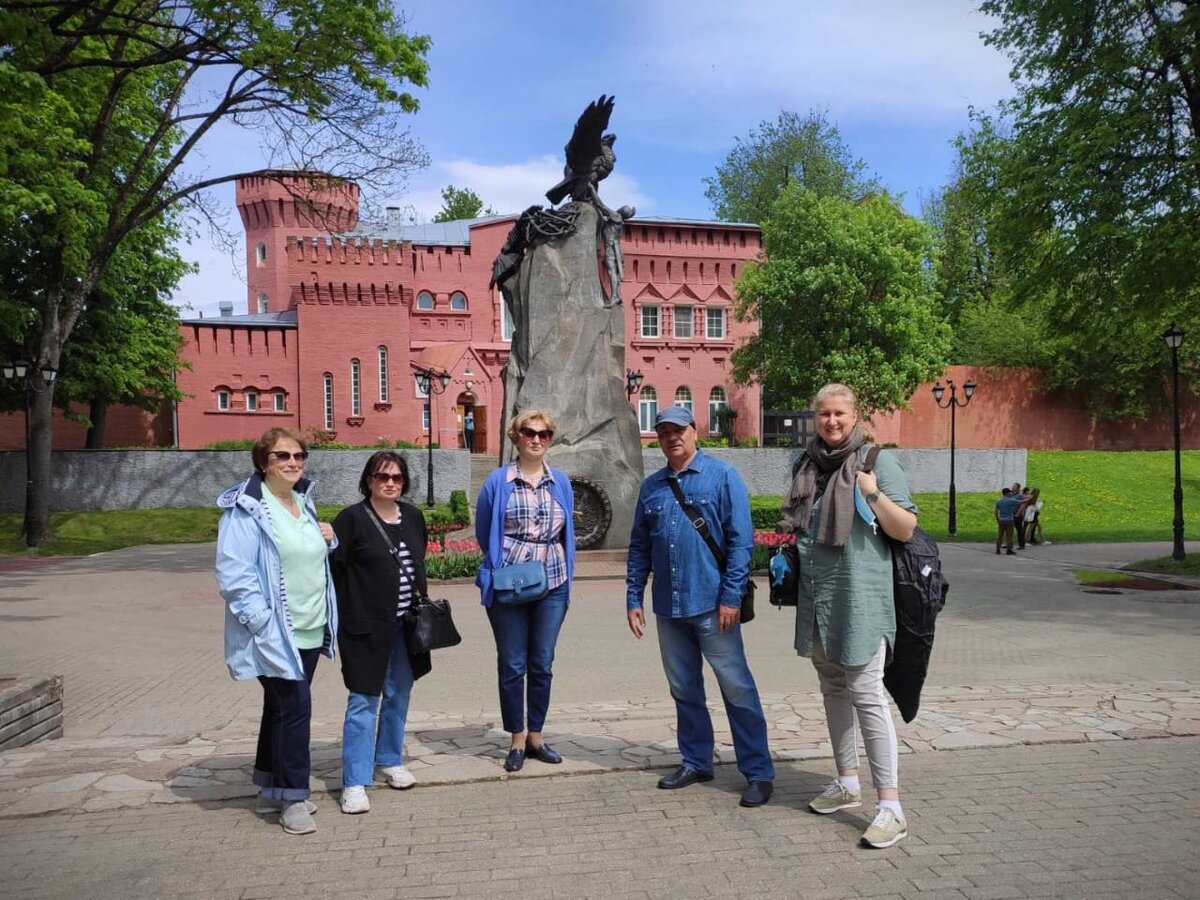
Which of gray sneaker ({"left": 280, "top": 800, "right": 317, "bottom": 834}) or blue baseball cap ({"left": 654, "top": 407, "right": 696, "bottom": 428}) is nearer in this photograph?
gray sneaker ({"left": 280, "top": 800, "right": 317, "bottom": 834})

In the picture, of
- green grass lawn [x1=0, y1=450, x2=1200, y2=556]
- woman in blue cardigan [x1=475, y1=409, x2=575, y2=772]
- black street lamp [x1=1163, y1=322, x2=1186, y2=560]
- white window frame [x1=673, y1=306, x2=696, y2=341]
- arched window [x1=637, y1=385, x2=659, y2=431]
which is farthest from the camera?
white window frame [x1=673, y1=306, x2=696, y2=341]

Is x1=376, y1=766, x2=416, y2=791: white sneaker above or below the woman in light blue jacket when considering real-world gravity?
below

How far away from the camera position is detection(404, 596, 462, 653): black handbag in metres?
4.68

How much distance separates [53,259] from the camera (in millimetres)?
23078

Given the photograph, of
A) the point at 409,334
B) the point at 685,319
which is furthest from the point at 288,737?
the point at 685,319

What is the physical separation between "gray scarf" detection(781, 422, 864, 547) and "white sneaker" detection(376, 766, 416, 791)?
228 cm

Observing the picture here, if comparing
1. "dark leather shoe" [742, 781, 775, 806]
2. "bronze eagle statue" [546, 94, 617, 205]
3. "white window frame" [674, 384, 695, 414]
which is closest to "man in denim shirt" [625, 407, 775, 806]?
"dark leather shoe" [742, 781, 775, 806]

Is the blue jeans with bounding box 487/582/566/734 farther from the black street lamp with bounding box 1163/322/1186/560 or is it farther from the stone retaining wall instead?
the black street lamp with bounding box 1163/322/1186/560

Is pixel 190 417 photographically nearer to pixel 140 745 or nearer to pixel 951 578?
pixel 951 578

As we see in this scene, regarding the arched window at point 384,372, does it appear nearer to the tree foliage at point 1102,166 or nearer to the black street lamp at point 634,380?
the black street lamp at point 634,380

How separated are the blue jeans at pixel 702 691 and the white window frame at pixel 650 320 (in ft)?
140

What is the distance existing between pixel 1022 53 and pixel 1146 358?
1126 inches

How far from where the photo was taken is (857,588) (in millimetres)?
4074

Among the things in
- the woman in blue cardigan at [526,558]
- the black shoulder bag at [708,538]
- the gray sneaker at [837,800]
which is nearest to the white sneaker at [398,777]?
the woman in blue cardigan at [526,558]
